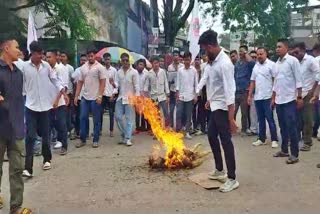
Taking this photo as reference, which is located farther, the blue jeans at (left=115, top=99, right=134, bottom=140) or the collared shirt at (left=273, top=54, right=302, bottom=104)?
the blue jeans at (left=115, top=99, right=134, bottom=140)

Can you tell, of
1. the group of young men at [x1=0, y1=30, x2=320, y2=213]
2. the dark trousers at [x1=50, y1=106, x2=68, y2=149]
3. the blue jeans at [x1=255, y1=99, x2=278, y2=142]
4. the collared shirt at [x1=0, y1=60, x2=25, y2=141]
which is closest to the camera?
the collared shirt at [x1=0, y1=60, x2=25, y2=141]

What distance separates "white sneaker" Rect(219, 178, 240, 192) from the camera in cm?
631

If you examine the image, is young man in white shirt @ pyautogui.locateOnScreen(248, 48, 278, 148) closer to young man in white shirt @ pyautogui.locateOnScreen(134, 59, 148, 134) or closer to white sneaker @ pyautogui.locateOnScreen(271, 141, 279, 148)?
white sneaker @ pyautogui.locateOnScreen(271, 141, 279, 148)

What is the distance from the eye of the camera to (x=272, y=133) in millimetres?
9461

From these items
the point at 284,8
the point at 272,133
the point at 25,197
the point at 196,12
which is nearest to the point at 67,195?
the point at 25,197

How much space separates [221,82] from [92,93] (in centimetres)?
404

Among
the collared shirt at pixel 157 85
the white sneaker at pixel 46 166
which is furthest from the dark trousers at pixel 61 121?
the collared shirt at pixel 157 85

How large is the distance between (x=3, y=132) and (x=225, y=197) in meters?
2.69

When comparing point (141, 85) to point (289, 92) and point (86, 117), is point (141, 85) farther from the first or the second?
point (289, 92)

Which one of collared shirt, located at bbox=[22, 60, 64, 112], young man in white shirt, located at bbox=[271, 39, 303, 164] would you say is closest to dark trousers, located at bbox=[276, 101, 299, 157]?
young man in white shirt, located at bbox=[271, 39, 303, 164]

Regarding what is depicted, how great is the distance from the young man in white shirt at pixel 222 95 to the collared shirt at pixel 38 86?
251cm

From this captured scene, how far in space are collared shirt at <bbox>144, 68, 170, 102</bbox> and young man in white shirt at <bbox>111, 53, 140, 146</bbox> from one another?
129 cm

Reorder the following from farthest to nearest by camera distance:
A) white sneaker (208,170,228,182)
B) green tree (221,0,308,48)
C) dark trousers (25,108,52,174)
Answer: green tree (221,0,308,48) → dark trousers (25,108,52,174) → white sneaker (208,170,228,182)

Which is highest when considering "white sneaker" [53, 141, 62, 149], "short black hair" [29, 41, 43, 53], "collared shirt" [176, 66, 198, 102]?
"short black hair" [29, 41, 43, 53]
